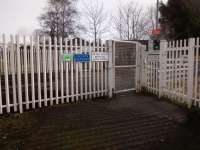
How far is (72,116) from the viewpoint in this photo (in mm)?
5262

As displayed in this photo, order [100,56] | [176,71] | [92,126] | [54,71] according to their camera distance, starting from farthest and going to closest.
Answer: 1. [100,56]
2. [176,71]
3. [54,71]
4. [92,126]

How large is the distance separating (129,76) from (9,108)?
15.1 feet

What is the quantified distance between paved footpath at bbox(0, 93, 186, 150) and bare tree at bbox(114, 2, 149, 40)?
82.8ft

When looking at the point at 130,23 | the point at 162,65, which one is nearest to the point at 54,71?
the point at 162,65

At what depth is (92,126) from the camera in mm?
4574

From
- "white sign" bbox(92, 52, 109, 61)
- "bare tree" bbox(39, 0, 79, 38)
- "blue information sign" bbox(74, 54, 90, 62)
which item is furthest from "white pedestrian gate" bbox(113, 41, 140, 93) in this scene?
"bare tree" bbox(39, 0, 79, 38)

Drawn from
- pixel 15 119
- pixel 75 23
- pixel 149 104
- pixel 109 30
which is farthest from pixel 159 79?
pixel 109 30

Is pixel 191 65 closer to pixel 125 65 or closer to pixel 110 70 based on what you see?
pixel 125 65

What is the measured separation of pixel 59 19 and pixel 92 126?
20.9 meters

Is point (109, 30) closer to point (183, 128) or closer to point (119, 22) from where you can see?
point (119, 22)

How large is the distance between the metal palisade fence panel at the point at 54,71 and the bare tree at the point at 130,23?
24.3 metres

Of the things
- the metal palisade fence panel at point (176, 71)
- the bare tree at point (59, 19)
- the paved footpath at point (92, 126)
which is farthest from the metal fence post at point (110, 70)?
the bare tree at point (59, 19)

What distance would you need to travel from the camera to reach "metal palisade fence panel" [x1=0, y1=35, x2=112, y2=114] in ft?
17.7

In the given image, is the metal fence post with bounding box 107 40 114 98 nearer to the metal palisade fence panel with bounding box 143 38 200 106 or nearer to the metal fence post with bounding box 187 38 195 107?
the metal palisade fence panel with bounding box 143 38 200 106
